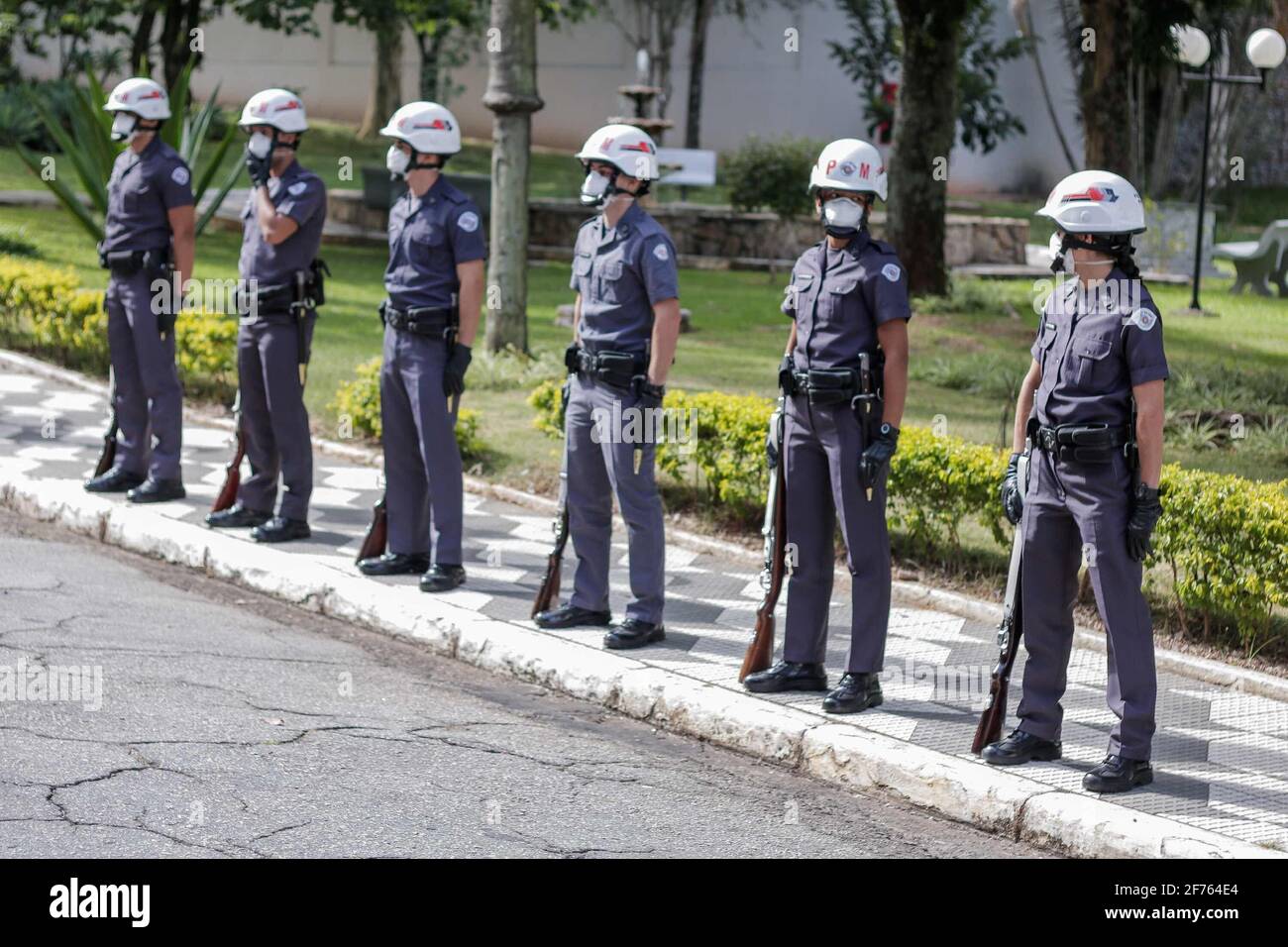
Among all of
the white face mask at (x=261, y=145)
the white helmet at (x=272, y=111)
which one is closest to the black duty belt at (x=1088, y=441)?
the white helmet at (x=272, y=111)

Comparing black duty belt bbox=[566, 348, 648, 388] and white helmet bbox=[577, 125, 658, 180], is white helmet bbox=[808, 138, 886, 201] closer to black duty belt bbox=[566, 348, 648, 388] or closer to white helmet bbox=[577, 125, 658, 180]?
white helmet bbox=[577, 125, 658, 180]

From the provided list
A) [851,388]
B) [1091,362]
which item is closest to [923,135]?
[851,388]

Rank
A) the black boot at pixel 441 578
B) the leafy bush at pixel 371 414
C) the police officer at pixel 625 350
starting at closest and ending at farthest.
A: the police officer at pixel 625 350 → the black boot at pixel 441 578 → the leafy bush at pixel 371 414

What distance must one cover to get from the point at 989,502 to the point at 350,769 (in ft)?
12.2

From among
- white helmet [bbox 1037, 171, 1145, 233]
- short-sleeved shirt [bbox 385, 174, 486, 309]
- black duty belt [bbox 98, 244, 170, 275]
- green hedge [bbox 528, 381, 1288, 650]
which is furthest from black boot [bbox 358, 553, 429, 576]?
white helmet [bbox 1037, 171, 1145, 233]

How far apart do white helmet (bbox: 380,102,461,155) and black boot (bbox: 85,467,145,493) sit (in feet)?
9.78

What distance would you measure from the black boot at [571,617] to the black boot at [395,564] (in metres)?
0.99

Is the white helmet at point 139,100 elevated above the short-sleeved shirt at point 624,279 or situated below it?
above

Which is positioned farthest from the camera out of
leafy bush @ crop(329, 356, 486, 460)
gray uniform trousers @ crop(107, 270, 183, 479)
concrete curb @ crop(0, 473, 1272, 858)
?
leafy bush @ crop(329, 356, 486, 460)

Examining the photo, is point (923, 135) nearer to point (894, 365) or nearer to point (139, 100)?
point (139, 100)

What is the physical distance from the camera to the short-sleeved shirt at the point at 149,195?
9172mm

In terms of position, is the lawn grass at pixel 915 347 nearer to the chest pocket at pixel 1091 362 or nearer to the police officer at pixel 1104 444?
the police officer at pixel 1104 444

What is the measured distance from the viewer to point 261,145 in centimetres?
841

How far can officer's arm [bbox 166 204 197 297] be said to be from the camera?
9.21 metres
